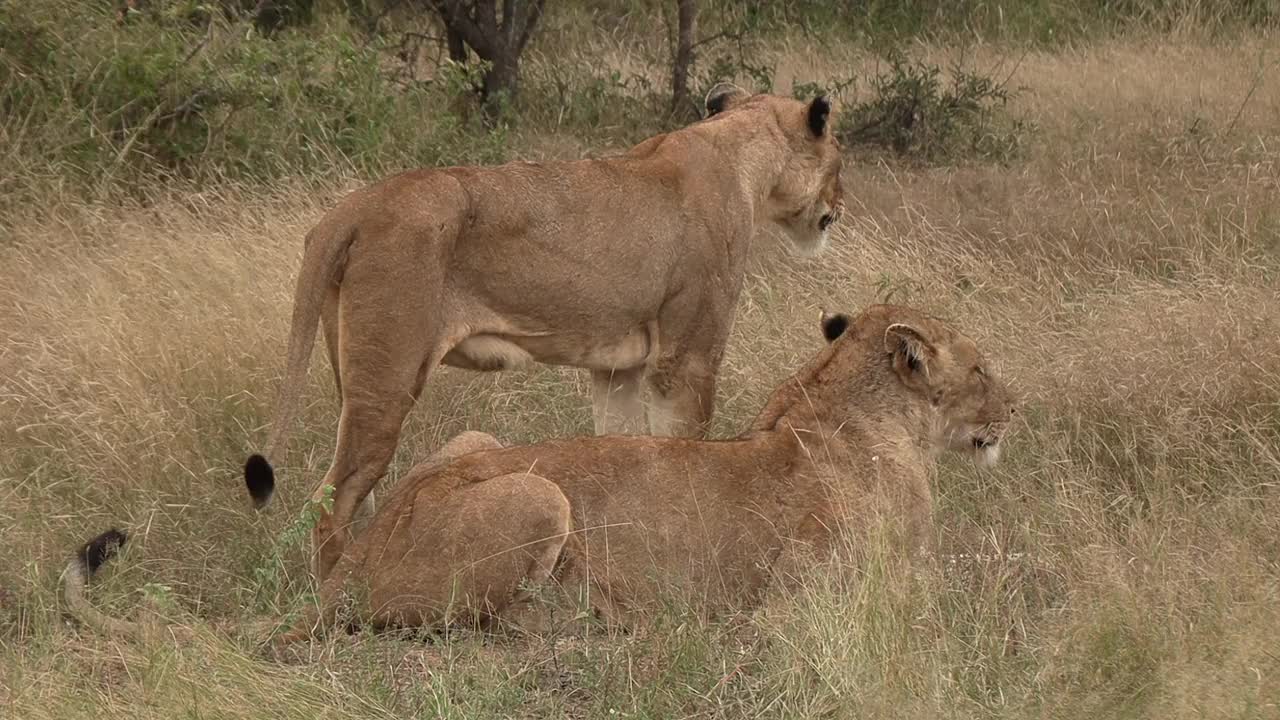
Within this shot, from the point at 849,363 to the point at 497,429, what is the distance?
5.53ft

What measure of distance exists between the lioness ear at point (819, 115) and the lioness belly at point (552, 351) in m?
1.05

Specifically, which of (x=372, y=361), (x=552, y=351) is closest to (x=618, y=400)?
(x=552, y=351)

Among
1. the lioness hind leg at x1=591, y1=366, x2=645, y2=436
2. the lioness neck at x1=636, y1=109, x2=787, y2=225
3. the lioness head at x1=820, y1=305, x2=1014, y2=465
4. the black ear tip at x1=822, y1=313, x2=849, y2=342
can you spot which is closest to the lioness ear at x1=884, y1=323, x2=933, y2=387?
the lioness head at x1=820, y1=305, x2=1014, y2=465

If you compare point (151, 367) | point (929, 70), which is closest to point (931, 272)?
point (151, 367)

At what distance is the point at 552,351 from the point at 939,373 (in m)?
1.22

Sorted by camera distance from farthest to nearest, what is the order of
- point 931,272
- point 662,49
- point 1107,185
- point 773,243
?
point 662,49 < point 1107,185 < point 773,243 < point 931,272

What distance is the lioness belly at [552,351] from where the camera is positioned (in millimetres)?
5641

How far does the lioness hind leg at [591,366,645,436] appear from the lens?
20.4 feet

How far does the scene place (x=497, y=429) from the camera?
6559 mm

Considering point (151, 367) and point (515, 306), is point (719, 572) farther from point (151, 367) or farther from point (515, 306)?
point (151, 367)

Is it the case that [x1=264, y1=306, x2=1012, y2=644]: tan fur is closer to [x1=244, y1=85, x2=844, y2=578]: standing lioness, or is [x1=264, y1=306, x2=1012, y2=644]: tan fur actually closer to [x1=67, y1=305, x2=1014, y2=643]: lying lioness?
[x1=67, y1=305, x2=1014, y2=643]: lying lioness

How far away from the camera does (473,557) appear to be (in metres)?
4.71

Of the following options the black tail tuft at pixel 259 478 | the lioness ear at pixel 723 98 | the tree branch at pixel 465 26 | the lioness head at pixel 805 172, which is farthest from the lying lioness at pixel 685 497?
the tree branch at pixel 465 26

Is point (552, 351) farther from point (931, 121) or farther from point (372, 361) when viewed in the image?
point (931, 121)
